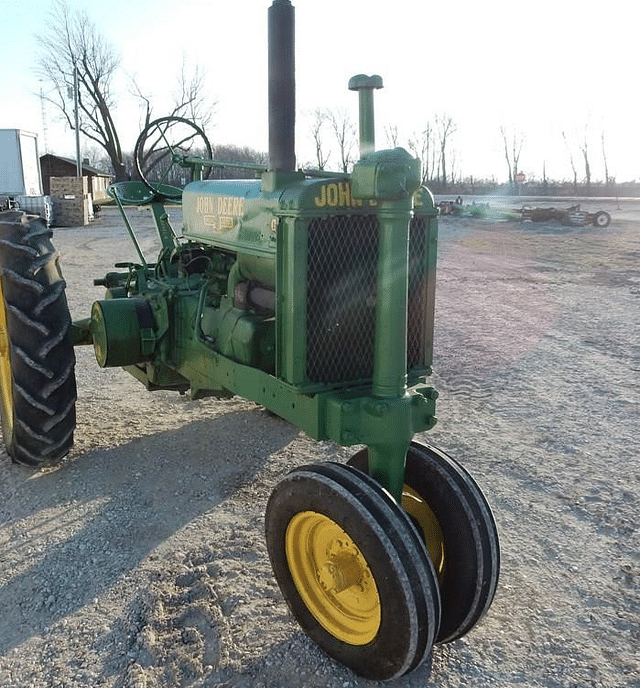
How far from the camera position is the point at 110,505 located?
3.63m

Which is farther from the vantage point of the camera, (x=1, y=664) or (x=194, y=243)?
(x=194, y=243)

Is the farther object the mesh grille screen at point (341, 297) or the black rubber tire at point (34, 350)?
the black rubber tire at point (34, 350)

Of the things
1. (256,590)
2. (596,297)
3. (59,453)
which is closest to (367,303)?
(256,590)

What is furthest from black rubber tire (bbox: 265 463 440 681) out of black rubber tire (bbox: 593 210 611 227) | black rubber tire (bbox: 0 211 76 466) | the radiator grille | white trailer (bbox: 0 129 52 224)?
black rubber tire (bbox: 593 210 611 227)

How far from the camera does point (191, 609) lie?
279cm

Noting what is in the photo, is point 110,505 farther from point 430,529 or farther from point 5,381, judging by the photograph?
point 430,529

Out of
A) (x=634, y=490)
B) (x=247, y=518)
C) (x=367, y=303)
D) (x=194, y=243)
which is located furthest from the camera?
(x=194, y=243)

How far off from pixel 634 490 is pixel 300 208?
8.20 ft

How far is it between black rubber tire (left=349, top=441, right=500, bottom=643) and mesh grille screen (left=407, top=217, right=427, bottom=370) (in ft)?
1.82

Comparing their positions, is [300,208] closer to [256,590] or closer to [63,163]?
[256,590]

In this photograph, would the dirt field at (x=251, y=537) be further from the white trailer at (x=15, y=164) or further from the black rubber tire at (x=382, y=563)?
the white trailer at (x=15, y=164)

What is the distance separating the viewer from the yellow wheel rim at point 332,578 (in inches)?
96.3

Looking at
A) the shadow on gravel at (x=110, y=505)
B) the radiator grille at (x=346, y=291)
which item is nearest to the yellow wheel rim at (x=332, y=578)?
the radiator grille at (x=346, y=291)

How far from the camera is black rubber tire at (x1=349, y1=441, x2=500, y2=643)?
8.17ft
